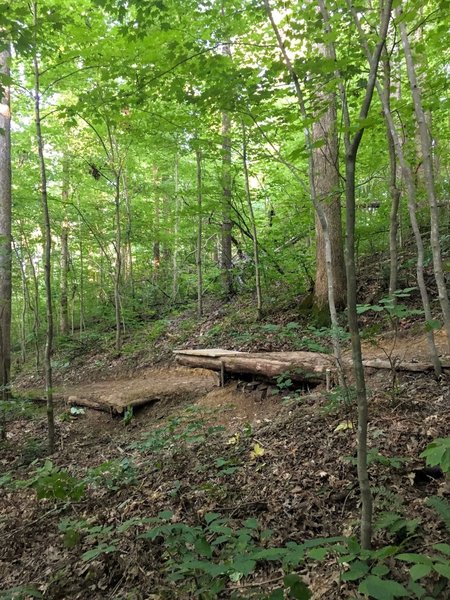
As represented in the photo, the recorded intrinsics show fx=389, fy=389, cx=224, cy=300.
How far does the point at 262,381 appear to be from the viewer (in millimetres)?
6133

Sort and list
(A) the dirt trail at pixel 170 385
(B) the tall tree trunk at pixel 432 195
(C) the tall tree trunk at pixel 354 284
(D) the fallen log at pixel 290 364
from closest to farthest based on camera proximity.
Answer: (C) the tall tree trunk at pixel 354 284, (B) the tall tree trunk at pixel 432 195, (D) the fallen log at pixel 290 364, (A) the dirt trail at pixel 170 385

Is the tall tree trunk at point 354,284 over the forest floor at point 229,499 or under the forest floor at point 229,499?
over

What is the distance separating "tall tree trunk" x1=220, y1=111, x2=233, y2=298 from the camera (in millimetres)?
9172

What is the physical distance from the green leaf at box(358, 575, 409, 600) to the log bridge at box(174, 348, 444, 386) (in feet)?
10.4

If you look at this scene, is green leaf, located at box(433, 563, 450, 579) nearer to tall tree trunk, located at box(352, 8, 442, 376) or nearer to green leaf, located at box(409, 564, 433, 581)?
green leaf, located at box(409, 564, 433, 581)

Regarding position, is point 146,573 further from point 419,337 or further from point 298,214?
point 298,214

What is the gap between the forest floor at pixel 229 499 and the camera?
2359 mm

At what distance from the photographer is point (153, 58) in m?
4.33

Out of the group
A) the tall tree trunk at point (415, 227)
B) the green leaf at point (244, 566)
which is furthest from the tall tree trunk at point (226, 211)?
the green leaf at point (244, 566)

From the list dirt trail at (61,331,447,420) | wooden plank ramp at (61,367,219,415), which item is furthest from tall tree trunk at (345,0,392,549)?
wooden plank ramp at (61,367,219,415)

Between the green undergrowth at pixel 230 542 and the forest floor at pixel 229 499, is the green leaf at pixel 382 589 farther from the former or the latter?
the forest floor at pixel 229 499

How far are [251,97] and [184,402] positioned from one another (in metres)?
4.87

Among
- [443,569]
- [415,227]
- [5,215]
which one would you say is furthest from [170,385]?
[443,569]

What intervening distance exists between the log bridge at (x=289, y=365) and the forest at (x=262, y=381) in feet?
0.13
